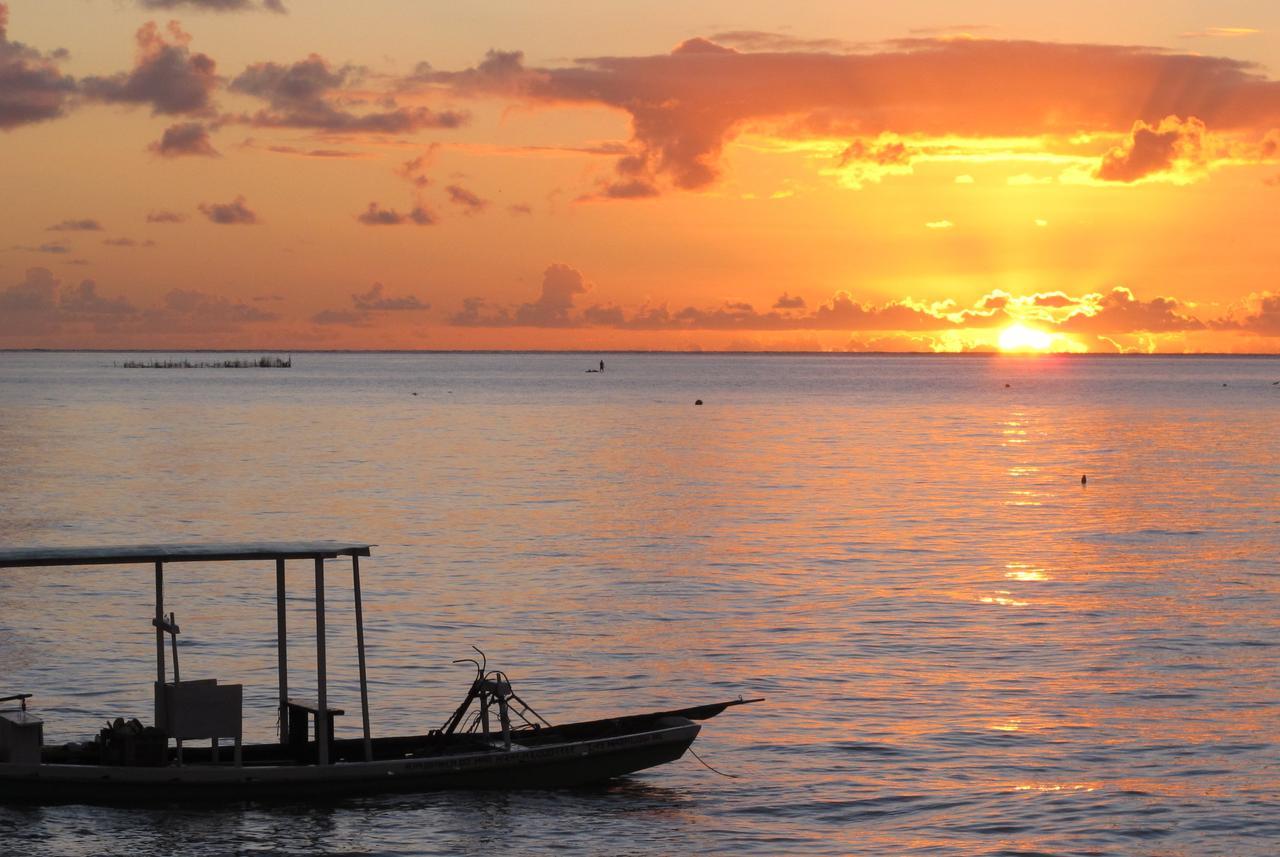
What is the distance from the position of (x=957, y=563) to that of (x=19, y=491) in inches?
2011

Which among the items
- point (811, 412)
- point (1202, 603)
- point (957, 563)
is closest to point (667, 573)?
point (957, 563)

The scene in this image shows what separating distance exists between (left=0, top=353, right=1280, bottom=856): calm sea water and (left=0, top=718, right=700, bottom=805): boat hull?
34 centimetres

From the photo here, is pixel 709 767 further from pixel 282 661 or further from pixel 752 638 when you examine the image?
pixel 752 638

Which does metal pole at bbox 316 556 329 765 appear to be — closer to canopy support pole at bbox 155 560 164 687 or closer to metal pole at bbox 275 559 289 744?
metal pole at bbox 275 559 289 744

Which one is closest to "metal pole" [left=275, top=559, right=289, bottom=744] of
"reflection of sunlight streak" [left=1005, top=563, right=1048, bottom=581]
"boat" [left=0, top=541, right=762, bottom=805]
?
"boat" [left=0, top=541, right=762, bottom=805]

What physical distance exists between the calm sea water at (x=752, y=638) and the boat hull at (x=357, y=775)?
0.34m

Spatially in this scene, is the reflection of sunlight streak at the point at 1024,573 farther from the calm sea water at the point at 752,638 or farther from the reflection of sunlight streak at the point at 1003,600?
the reflection of sunlight streak at the point at 1003,600

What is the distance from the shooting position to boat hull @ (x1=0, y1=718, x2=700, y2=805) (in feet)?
84.7

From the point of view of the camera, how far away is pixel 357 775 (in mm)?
26281

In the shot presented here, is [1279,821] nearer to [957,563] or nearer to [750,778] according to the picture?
[750,778]

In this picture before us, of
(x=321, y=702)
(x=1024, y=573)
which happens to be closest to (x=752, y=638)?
(x=1024, y=573)

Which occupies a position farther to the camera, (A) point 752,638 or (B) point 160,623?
(A) point 752,638

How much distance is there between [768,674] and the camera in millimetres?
37531

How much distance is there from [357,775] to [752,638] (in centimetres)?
1765
